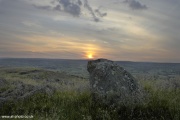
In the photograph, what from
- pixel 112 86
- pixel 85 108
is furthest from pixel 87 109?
pixel 112 86

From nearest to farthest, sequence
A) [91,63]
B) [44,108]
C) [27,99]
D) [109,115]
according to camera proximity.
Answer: [109,115] → [44,108] → [27,99] → [91,63]

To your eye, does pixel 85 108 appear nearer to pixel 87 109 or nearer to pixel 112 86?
pixel 87 109

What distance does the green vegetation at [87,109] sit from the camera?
332 inches

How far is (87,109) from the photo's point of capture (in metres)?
8.95

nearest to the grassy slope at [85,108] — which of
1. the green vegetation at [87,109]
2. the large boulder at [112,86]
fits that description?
the green vegetation at [87,109]

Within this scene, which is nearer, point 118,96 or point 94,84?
point 118,96

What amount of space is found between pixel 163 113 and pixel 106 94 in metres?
2.09

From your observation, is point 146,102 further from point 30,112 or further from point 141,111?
point 30,112

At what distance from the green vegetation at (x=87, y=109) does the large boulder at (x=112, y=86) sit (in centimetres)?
26

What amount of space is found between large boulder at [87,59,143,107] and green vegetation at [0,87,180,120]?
0.84ft

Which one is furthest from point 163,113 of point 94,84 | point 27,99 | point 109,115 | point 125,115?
point 27,99

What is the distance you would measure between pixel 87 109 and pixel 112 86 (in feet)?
4.91

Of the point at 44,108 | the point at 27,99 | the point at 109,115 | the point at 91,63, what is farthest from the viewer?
the point at 91,63

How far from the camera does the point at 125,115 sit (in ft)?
28.6
